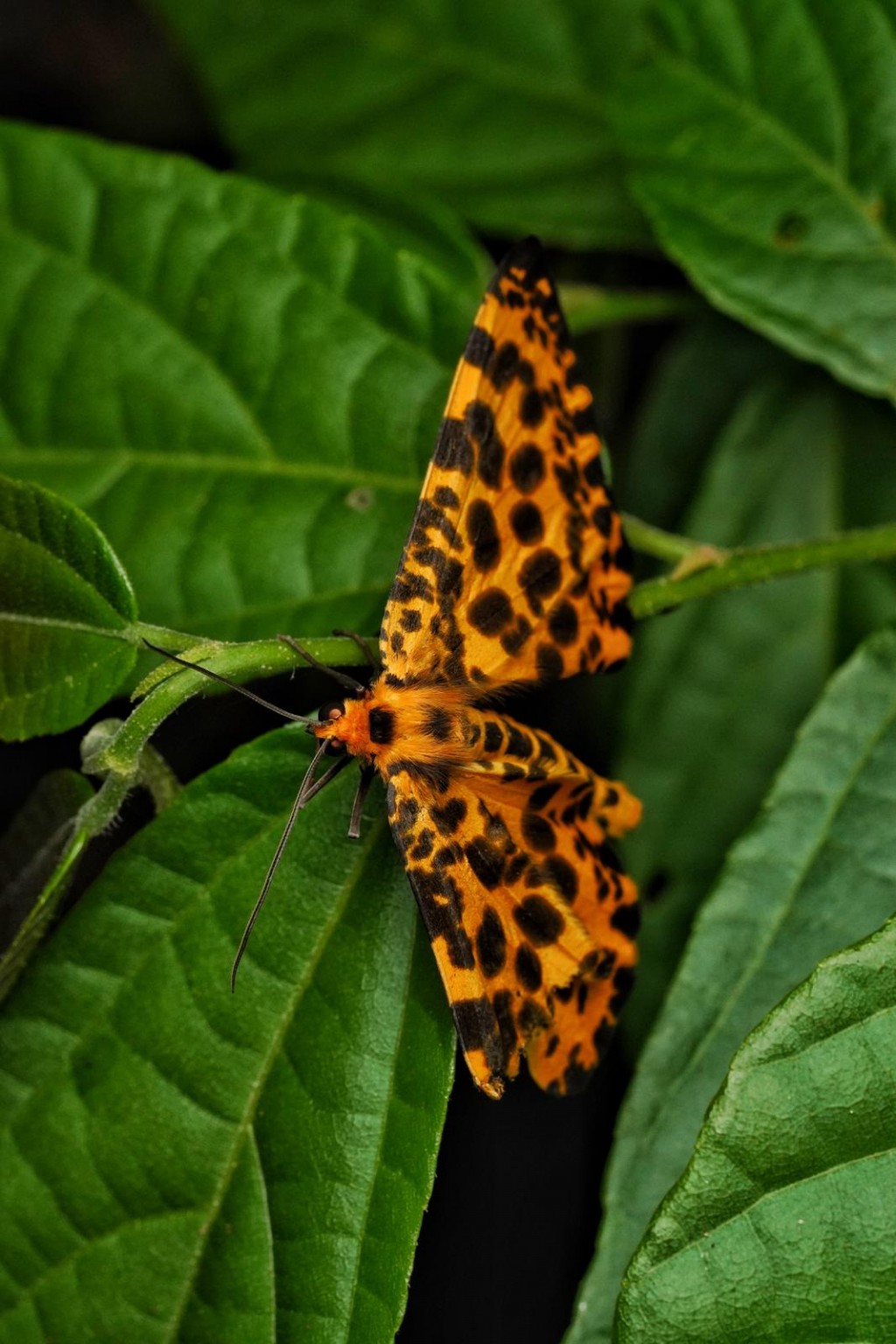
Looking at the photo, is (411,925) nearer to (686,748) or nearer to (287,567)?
(287,567)

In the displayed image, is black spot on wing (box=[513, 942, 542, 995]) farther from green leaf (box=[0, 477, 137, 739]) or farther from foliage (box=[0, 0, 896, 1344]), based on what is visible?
green leaf (box=[0, 477, 137, 739])

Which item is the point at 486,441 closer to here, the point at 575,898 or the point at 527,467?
the point at 527,467

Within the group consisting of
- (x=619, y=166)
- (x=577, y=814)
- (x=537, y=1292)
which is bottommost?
(x=537, y=1292)

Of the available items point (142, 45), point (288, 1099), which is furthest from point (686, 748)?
point (142, 45)

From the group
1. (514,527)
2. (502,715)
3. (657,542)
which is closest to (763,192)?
(657,542)

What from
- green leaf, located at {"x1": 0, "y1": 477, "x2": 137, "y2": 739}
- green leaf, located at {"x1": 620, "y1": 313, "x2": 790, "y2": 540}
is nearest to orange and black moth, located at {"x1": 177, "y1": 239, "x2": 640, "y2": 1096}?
green leaf, located at {"x1": 0, "y1": 477, "x2": 137, "y2": 739}

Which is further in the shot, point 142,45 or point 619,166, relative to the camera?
point 142,45
